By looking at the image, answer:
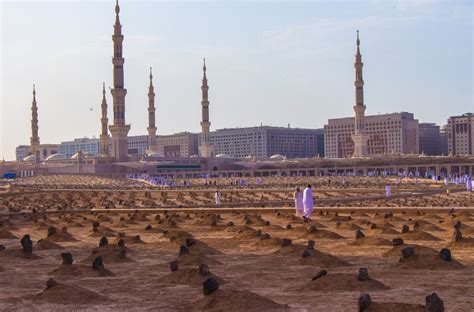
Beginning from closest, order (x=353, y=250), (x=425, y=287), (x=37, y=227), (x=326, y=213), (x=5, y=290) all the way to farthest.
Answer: (x=425, y=287)
(x=5, y=290)
(x=353, y=250)
(x=37, y=227)
(x=326, y=213)

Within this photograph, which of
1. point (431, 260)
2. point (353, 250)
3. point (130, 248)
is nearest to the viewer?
point (431, 260)

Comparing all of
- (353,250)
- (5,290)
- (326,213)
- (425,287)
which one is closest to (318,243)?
(353,250)

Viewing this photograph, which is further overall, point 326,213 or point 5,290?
point 326,213

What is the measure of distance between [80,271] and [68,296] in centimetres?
322

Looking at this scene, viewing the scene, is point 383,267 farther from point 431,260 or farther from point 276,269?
point 276,269

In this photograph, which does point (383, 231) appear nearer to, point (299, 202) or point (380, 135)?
point (299, 202)

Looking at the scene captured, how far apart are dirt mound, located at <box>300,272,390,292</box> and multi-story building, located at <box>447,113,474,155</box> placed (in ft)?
517

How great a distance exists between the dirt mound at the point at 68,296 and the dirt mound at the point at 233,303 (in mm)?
1642

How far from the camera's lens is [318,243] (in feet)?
66.2

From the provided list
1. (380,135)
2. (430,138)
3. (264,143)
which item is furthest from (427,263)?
(430,138)

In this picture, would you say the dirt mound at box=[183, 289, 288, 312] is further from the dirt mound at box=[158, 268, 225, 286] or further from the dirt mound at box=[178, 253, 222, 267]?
the dirt mound at box=[178, 253, 222, 267]

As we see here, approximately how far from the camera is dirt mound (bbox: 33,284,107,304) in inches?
440

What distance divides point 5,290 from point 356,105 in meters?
93.6

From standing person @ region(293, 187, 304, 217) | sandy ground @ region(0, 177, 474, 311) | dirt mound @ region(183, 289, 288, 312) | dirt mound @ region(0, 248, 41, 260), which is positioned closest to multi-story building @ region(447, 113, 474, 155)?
standing person @ region(293, 187, 304, 217)
